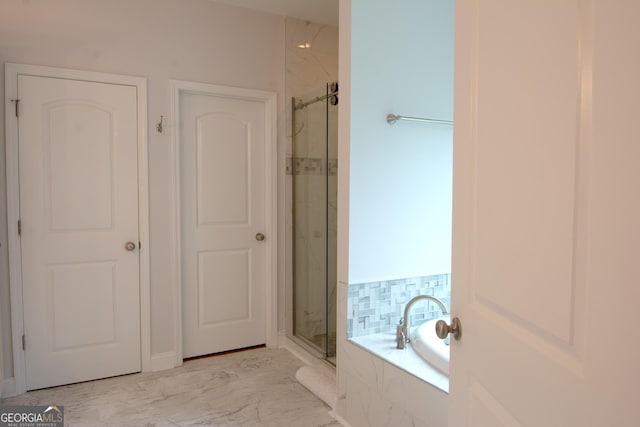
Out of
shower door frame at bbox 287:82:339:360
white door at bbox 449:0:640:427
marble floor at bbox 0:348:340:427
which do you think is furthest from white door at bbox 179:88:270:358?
white door at bbox 449:0:640:427

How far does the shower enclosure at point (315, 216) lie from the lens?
119 inches

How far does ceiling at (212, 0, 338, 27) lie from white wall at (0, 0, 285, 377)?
0.06 meters

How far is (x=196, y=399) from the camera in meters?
2.64

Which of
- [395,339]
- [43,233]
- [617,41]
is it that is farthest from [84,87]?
[617,41]

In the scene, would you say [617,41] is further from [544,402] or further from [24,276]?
[24,276]

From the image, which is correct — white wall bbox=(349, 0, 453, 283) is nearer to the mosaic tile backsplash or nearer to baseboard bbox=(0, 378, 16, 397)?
the mosaic tile backsplash

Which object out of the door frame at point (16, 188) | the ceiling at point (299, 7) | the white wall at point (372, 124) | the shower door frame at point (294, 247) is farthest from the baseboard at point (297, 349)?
the ceiling at point (299, 7)

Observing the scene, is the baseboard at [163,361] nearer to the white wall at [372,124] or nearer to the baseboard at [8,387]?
the baseboard at [8,387]

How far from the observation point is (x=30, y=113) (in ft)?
8.78

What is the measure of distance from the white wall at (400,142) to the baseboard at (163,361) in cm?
161

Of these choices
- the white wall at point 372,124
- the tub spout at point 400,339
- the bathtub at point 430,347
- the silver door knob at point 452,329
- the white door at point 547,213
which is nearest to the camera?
the white door at point 547,213

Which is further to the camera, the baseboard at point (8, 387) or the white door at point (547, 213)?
the baseboard at point (8, 387)

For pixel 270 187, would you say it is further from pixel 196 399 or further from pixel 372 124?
pixel 196 399

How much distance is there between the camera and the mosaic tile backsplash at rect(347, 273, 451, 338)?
234cm
